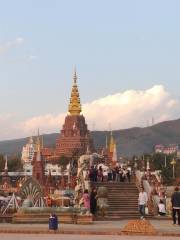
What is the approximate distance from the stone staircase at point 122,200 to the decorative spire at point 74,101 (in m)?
87.6

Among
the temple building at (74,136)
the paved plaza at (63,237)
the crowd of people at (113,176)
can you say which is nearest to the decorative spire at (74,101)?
the temple building at (74,136)

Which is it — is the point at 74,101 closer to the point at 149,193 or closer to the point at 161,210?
the point at 149,193

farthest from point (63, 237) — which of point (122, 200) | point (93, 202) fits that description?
point (122, 200)

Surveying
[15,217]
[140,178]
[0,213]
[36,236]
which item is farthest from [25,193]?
[36,236]

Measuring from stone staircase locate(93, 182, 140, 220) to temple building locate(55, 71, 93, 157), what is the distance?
297 feet

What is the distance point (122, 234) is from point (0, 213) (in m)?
9.00

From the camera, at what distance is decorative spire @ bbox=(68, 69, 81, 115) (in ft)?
389

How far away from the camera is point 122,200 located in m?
29.0

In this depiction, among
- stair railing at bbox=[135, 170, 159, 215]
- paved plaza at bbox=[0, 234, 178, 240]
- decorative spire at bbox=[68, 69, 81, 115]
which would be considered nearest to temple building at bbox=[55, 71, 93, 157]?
decorative spire at bbox=[68, 69, 81, 115]

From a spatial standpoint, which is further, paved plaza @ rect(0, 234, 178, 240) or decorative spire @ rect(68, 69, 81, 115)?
decorative spire @ rect(68, 69, 81, 115)

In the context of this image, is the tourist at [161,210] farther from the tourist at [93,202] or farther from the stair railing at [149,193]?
the tourist at [93,202]

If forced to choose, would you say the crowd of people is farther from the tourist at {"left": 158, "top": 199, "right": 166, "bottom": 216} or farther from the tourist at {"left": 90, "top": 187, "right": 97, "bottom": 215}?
the tourist at {"left": 90, "top": 187, "right": 97, "bottom": 215}

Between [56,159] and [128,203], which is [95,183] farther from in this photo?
[56,159]

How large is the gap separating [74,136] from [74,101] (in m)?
7.46
